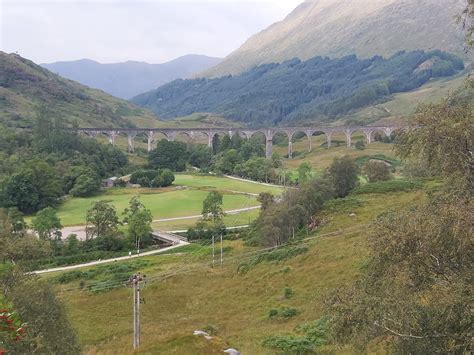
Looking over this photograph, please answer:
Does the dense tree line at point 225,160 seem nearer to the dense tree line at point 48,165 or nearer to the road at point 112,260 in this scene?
the dense tree line at point 48,165

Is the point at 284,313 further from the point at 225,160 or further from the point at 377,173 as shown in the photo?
the point at 225,160

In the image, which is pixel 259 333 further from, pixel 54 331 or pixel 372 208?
pixel 372 208

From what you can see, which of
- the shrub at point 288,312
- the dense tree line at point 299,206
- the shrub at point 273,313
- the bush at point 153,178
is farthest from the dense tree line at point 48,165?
the shrub at point 288,312

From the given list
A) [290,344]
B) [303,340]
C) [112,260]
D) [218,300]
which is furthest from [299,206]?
[290,344]

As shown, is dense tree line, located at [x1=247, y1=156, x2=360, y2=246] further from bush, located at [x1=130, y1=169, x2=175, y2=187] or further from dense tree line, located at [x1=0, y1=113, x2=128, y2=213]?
dense tree line, located at [x1=0, y1=113, x2=128, y2=213]

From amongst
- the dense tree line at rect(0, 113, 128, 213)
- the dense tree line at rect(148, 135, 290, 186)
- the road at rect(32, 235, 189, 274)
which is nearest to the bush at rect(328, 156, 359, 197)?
the road at rect(32, 235, 189, 274)

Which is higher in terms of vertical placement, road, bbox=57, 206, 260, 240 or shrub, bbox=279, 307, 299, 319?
shrub, bbox=279, 307, 299, 319

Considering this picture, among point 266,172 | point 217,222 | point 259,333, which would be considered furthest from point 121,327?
point 266,172
